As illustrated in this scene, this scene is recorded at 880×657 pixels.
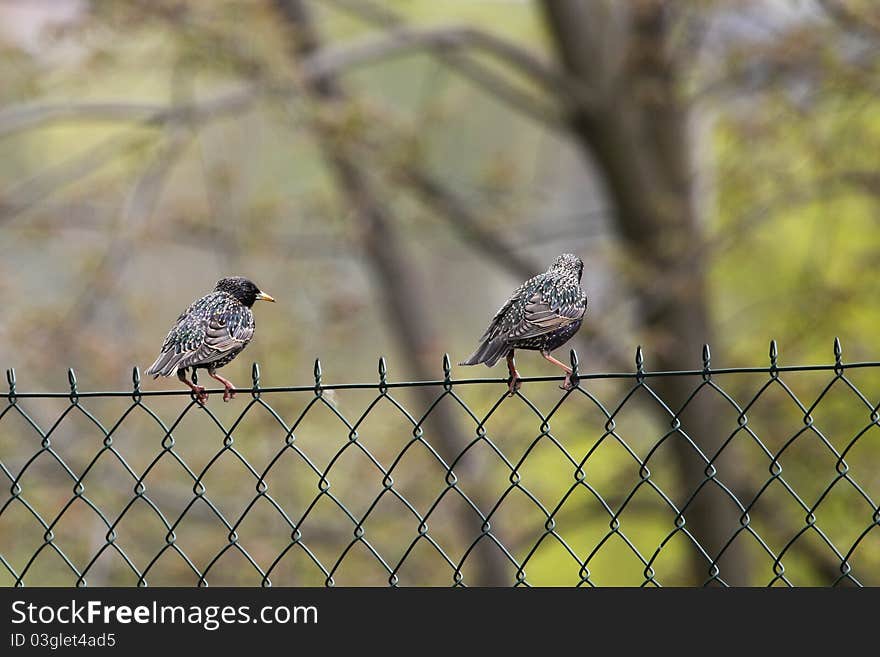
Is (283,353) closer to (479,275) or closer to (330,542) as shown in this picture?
(330,542)

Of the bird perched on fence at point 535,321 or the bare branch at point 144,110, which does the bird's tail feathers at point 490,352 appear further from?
the bare branch at point 144,110

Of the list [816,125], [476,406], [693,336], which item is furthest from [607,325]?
[816,125]

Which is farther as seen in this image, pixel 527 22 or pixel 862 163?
pixel 527 22

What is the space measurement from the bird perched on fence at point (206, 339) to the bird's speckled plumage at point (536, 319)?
2.11 ft

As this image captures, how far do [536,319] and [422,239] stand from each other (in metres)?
9.62

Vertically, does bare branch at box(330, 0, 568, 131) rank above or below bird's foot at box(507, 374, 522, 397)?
above

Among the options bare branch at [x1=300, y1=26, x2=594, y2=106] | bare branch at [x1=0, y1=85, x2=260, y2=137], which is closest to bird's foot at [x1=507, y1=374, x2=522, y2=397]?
bare branch at [x1=0, y1=85, x2=260, y2=137]

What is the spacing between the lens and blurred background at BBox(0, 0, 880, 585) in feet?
32.0

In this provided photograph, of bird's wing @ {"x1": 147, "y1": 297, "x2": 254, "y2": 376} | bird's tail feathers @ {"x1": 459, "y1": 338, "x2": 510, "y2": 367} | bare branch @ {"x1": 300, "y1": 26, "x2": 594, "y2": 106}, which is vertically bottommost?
bird's tail feathers @ {"x1": 459, "y1": 338, "x2": 510, "y2": 367}

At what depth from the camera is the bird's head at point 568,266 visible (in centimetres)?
375

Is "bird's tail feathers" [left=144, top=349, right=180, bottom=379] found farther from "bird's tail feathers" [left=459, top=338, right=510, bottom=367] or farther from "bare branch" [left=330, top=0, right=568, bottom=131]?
"bare branch" [left=330, top=0, right=568, bottom=131]

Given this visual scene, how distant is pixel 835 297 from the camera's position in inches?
429
